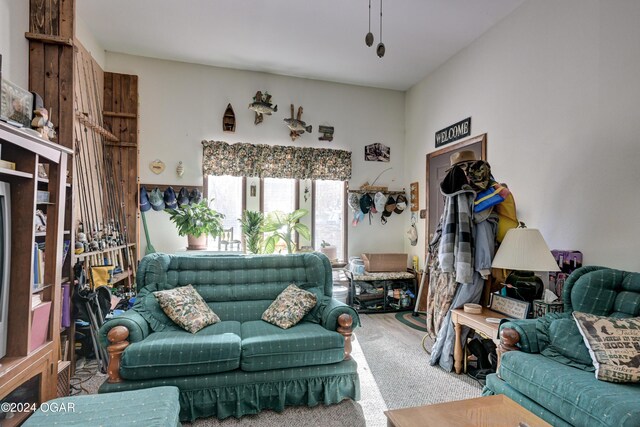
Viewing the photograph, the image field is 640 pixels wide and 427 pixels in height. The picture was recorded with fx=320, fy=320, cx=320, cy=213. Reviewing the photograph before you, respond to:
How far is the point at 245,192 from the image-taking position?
14.6 ft

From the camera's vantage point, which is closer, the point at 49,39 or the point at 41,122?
the point at 41,122

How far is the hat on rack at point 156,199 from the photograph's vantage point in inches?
159

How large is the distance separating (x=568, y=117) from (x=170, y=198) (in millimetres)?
4228

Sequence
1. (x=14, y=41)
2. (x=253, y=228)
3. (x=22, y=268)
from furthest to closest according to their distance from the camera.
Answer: (x=253, y=228)
(x=14, y=41)
(x=22, y=268)

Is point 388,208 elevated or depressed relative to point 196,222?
elevated

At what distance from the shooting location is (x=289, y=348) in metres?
2.14

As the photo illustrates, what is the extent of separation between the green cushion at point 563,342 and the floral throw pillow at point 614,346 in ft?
0.34

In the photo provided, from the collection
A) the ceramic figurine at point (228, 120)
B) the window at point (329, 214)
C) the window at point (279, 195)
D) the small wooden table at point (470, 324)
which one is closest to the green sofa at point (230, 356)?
the small wooden table at point (470, 324)

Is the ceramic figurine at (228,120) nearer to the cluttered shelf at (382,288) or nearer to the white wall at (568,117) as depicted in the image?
the cluttered shelf at (382,288)

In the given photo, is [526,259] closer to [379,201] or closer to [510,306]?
[510,306]

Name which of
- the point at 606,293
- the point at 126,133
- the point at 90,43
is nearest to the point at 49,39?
the point at 90,43

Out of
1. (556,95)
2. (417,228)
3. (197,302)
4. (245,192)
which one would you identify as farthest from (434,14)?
(197,302)

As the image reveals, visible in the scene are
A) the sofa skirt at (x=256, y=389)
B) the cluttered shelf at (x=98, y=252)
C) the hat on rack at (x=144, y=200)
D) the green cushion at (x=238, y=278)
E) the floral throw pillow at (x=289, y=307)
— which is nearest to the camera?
the sofa skirt at (x=256, y=389)

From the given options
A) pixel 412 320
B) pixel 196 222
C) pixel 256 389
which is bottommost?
pixel 412 320
